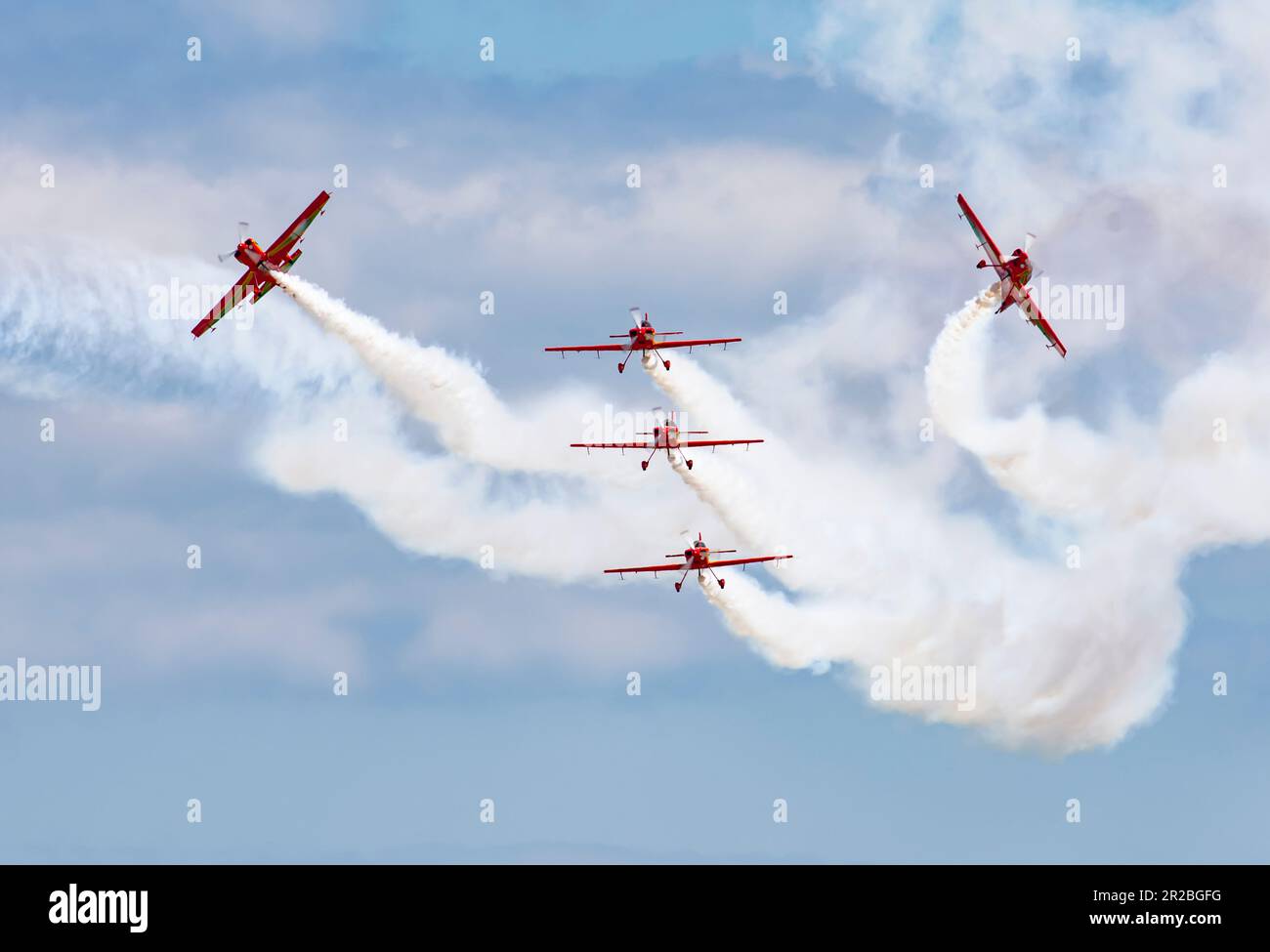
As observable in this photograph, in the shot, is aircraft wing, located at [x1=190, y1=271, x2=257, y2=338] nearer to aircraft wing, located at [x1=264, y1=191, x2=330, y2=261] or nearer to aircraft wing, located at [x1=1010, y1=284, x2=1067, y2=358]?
aircraft wing, located at [x1=264, y1=191, x2=330, y2=261]

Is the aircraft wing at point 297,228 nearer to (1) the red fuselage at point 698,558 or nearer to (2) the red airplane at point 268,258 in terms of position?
(2) the red airplane at point 268,258

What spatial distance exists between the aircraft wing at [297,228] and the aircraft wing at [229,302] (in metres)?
1.41

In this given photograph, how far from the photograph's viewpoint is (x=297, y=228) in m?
95.2

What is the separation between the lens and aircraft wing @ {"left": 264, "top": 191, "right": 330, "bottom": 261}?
95.0 meters

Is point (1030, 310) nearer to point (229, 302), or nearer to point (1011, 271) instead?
point (1011, 271)

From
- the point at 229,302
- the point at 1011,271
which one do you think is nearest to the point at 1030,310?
the point at 1011,271

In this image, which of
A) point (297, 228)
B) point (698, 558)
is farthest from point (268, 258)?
point (698, 558)

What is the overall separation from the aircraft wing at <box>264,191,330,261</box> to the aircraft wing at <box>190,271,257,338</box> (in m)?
1.41

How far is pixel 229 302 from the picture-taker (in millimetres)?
97062

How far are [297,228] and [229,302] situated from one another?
15.1ft

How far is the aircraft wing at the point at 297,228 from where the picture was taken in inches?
3740
